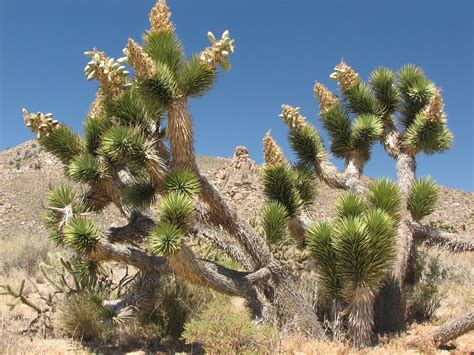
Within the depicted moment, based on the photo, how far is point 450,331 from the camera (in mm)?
6871

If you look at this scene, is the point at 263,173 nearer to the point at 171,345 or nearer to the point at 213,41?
the point at 213,41

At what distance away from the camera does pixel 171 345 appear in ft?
25.0

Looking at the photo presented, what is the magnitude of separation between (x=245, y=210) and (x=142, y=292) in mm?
8315

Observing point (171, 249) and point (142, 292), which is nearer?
point (171, 249)

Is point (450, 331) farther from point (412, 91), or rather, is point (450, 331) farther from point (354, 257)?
point (412, 91)

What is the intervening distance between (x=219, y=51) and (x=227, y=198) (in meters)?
2.76

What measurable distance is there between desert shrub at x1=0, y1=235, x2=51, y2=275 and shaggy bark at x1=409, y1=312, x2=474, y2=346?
972 cm

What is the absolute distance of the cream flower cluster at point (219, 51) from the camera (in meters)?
6.67

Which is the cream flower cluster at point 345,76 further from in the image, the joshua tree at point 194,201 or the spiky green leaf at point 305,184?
the spiky green leaf at point 305,184

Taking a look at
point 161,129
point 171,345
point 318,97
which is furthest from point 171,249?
point 318,97

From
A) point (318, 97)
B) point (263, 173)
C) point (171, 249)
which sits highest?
point (318, 97)

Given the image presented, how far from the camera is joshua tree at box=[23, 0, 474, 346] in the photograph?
6.51m

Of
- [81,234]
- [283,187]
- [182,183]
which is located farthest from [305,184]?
[81,234]

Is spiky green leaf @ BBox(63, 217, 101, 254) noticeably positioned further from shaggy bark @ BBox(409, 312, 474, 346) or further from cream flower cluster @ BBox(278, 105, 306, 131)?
shaggy bark @ BBox(409, 312, 474, 346)
